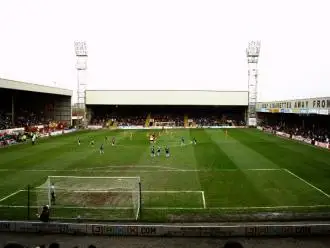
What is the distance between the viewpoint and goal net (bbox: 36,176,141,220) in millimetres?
17141

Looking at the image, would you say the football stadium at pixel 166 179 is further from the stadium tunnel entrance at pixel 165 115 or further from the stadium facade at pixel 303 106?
the stadium tunnel entrance at pixel 165 115

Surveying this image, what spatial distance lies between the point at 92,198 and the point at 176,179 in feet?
23.6

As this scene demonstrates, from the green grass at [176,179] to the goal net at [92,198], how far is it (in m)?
0.05

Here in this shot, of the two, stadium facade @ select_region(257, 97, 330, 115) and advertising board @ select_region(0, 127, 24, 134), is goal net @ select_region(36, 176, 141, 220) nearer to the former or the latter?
stadium facade @ select_region(257, 97, 330, 115)

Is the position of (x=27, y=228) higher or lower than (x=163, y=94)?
lower

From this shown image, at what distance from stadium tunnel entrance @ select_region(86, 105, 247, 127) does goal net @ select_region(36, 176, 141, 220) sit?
205 feet

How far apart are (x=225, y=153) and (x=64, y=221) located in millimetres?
23368

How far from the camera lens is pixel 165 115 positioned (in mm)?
90000

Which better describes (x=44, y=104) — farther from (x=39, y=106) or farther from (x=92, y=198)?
(x=92, y=198)

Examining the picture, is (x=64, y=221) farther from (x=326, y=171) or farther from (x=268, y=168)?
(x=326, y=171)

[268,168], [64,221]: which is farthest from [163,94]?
[64,221]

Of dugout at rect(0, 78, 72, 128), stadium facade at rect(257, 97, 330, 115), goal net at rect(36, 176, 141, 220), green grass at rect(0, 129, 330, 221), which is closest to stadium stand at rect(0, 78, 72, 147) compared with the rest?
dugout at rect(0, 78, 72, 128)

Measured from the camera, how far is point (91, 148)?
41.5m

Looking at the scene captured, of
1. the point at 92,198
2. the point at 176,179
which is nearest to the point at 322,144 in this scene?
the point at 176,179
